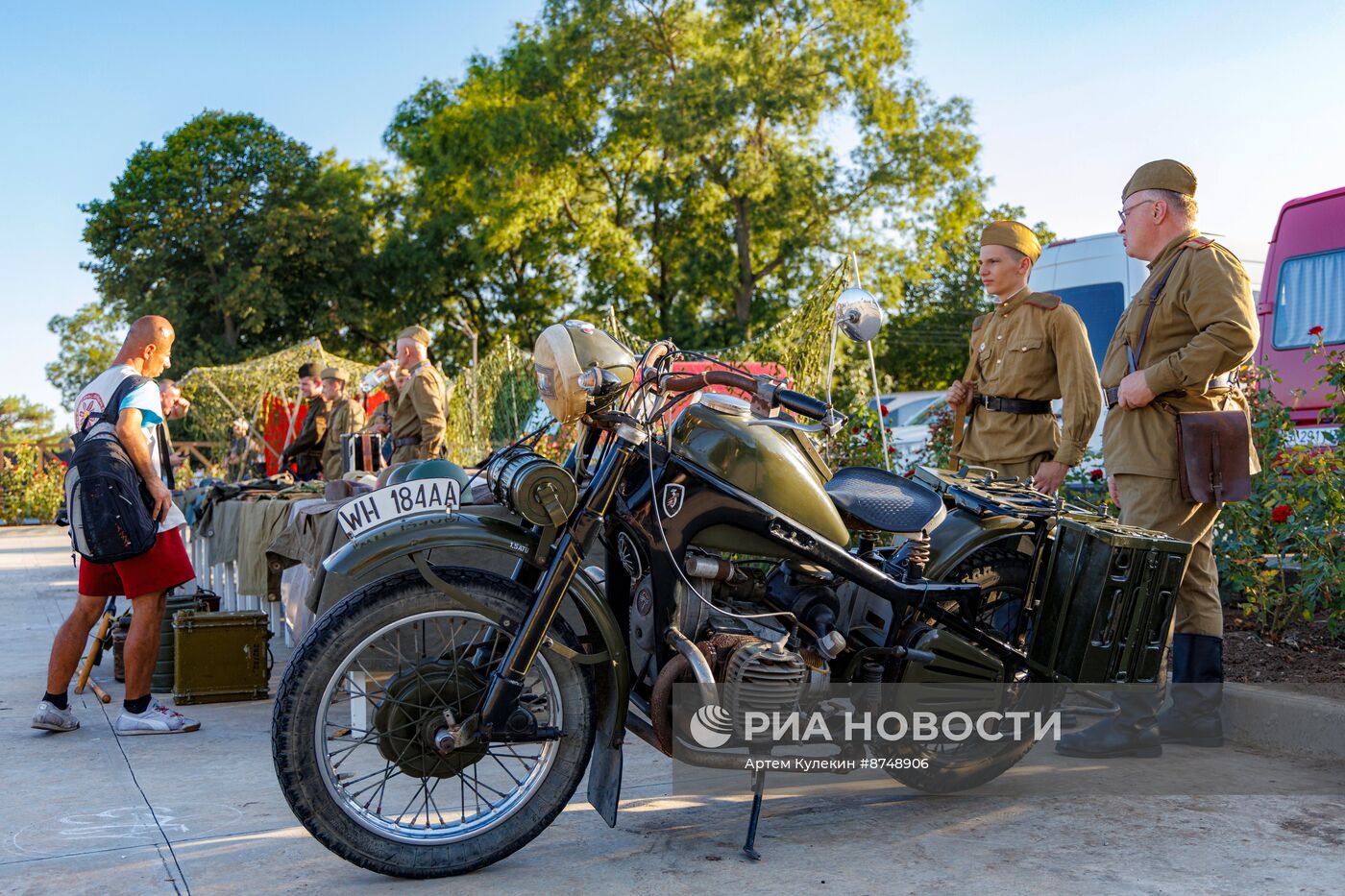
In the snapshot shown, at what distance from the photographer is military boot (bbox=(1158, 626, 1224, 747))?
442 cm

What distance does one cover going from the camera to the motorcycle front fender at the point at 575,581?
3.10 m

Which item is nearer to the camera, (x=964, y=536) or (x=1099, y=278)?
(x=964, y=536)

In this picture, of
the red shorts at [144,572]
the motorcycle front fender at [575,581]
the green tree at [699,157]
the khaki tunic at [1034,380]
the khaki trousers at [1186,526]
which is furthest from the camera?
the green tree at [699,157]

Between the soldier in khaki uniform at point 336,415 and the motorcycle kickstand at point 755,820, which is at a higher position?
the soldier in khaki uniform at point 336,415

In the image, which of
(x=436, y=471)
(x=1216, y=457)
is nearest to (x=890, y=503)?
(x=1216, y=457)

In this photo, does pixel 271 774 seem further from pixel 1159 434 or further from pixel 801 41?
pixel 801 41

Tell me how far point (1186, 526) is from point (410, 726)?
112 inches

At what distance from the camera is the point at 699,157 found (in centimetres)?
3095

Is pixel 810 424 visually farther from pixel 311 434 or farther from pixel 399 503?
pixel 311 434

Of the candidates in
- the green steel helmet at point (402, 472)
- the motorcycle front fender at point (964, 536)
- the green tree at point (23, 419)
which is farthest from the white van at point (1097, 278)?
the green tree at point (23, 419)

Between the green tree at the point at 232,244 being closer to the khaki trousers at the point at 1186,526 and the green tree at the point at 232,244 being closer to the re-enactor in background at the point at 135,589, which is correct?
the re-enactor in background at the point at 135,589

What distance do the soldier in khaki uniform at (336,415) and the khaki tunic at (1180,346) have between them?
6877 mm

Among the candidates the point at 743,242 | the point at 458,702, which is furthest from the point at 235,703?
the point at 743,242

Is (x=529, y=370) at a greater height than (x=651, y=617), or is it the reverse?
(x=529, y=370)
